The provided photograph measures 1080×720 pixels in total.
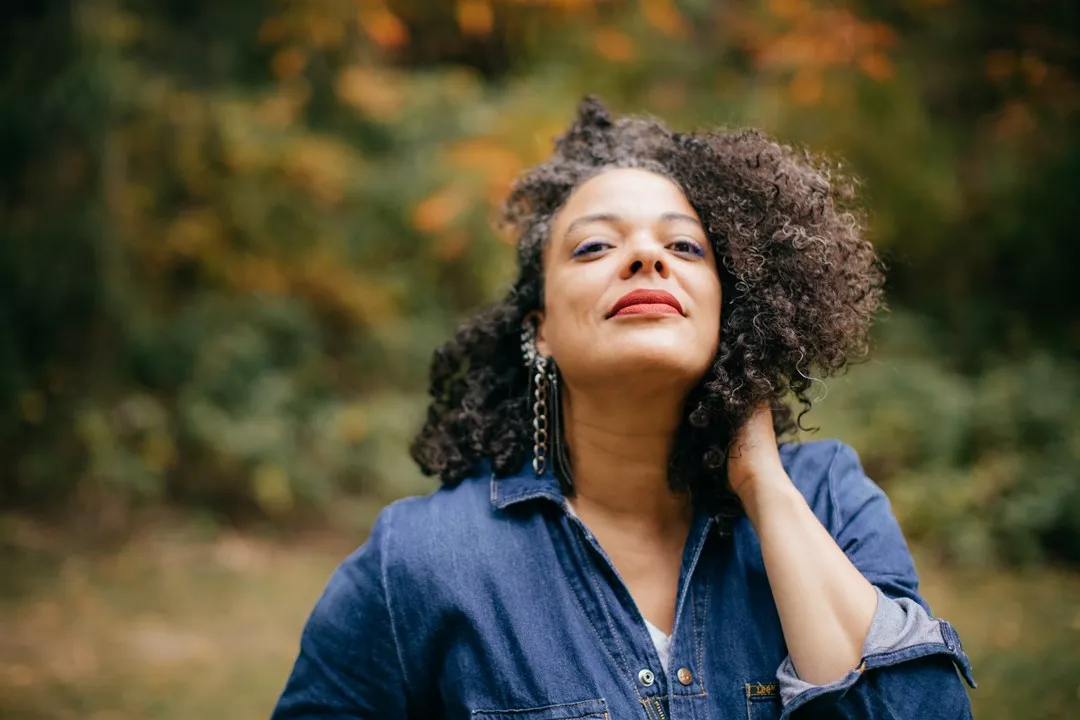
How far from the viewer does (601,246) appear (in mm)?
1932

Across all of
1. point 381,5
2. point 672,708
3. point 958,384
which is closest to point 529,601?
point 672,708

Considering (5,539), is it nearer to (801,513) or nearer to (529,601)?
(529,601)

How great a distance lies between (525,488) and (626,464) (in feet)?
0.76

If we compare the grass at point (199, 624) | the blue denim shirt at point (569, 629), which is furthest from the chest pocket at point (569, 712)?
the grass at point (199, 624)

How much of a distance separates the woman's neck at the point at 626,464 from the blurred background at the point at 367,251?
324 cm

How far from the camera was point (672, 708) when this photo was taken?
1.67 meters

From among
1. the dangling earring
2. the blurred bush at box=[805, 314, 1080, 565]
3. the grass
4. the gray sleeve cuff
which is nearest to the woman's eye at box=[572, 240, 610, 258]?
the dangling earring

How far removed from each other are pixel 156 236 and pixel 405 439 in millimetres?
2190

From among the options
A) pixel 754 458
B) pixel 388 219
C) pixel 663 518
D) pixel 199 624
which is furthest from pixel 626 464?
A: pixel 388 219

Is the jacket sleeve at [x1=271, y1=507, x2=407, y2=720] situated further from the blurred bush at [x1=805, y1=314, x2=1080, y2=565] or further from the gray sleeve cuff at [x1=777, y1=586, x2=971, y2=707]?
the blurred bush at [x1=805, y1=314, x2=1080, y2=565]

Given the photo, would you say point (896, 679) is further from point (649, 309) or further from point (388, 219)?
point (388, 219)

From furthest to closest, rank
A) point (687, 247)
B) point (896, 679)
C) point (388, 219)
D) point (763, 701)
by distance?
point (388, 219) → point (687, 247) → point (763, 701) → point (896, 679)

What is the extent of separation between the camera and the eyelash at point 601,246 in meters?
1.91

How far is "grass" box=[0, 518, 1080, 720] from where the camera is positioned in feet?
11.7
